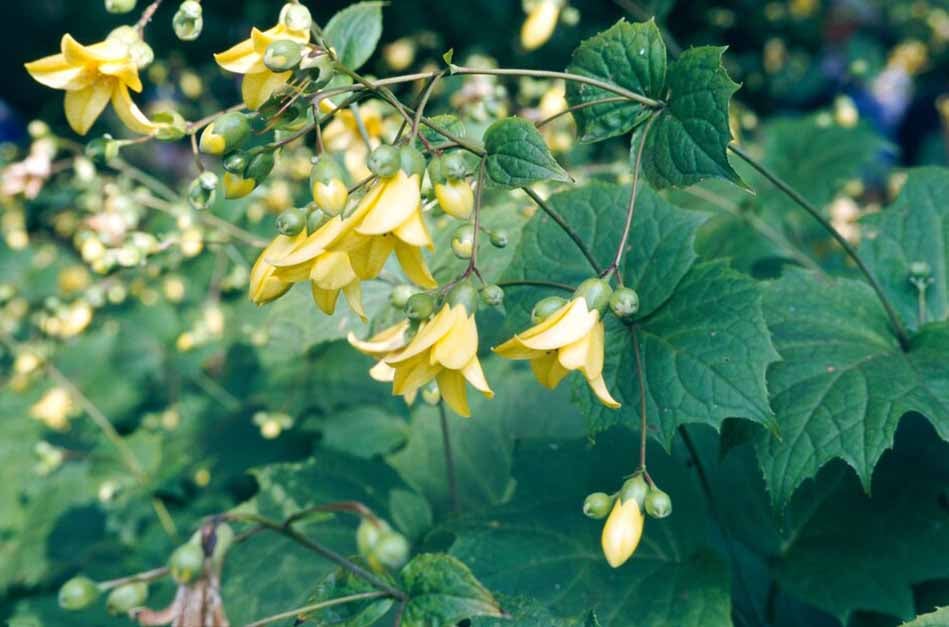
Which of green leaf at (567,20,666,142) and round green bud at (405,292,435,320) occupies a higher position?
green leaf at (567,20,666,142)

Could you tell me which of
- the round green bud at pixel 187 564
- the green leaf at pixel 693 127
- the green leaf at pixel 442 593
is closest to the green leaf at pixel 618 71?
the green leaf at pixel 693 127

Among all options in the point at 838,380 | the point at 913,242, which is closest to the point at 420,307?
the point at 838,380

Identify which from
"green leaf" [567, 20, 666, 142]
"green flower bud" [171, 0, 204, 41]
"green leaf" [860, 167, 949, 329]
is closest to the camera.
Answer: "green flower bud" [171, 0, 204, 41]

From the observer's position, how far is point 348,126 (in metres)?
2.21

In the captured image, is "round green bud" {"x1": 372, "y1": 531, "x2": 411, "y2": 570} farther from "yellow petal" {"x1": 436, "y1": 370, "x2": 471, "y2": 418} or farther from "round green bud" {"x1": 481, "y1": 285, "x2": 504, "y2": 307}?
"round green bud" {"x1": 481, "y1": 285, "x2": 504, "y2": 307}

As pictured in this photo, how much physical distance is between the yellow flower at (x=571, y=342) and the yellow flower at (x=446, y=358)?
50 millimetres

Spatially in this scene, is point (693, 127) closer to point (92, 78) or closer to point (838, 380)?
point (838, 380)

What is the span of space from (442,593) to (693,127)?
0.84 metres

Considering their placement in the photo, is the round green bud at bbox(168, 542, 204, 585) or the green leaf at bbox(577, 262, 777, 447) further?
the green leaf at bbox(577, 262, 777, 447)

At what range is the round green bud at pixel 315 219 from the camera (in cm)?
133

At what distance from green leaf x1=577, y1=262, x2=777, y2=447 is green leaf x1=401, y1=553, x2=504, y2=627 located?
0.36m

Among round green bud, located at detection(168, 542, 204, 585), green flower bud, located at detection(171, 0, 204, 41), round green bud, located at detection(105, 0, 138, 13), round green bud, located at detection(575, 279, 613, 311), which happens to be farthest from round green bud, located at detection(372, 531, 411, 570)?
round green bud, located at detection(105, 0, 138, 13)

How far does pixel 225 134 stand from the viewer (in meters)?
1.31

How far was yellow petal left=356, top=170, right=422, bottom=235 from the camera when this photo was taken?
46.3 inches
